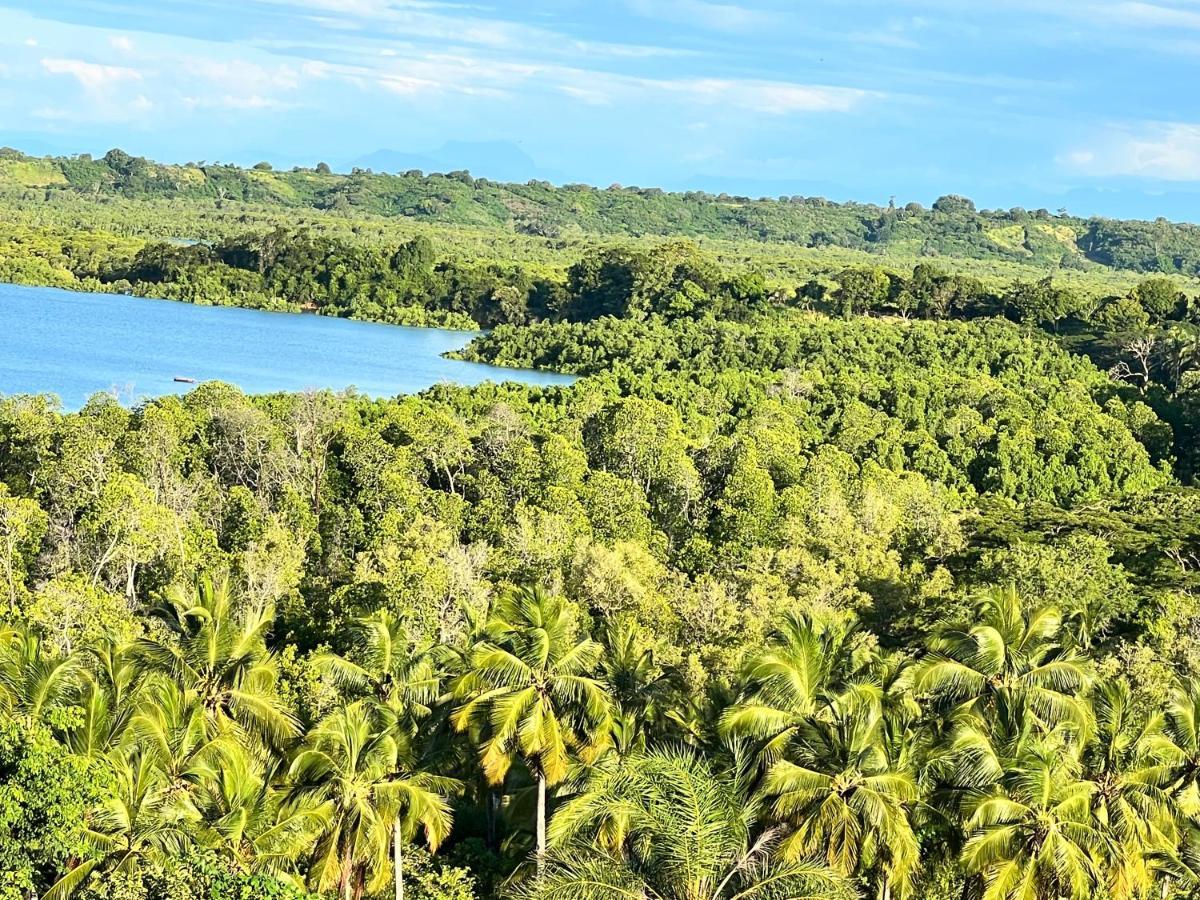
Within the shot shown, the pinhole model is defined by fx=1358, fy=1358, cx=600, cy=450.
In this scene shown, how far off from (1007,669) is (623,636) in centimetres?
495

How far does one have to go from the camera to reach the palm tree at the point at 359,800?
14695mm

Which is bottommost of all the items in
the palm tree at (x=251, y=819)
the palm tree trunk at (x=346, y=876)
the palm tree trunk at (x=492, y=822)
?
the palm tree trunk at (x=492, y=822)

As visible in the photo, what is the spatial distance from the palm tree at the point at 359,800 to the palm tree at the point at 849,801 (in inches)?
163

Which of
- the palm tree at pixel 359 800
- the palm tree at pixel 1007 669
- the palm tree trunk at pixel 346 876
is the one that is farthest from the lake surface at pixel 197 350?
the palm tree at pixel 1007 669

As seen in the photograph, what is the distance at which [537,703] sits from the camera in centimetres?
1545

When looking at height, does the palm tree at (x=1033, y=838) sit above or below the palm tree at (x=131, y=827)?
above

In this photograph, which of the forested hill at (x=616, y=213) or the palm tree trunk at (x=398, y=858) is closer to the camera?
the palm tree trunk at (x=398, y=858)

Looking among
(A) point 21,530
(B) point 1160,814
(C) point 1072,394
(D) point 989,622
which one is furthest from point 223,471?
(C) point 1072,394

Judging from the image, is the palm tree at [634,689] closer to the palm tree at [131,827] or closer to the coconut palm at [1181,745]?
the palm tree at [131,827]

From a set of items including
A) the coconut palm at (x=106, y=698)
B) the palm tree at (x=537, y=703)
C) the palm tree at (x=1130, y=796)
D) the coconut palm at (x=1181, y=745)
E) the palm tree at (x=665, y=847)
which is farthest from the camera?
the palm tree at (x=537, y=703)

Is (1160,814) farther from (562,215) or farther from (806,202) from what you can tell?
(806,202)

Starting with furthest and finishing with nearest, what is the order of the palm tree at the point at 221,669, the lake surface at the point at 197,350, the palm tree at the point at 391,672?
the lake surface at the point at 197,350, the palm tree at the point at 391,672, the palm tree at the point at 221,669

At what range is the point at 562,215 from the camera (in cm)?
16362

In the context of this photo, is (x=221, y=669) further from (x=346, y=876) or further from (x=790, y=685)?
(x=790, y=685)
